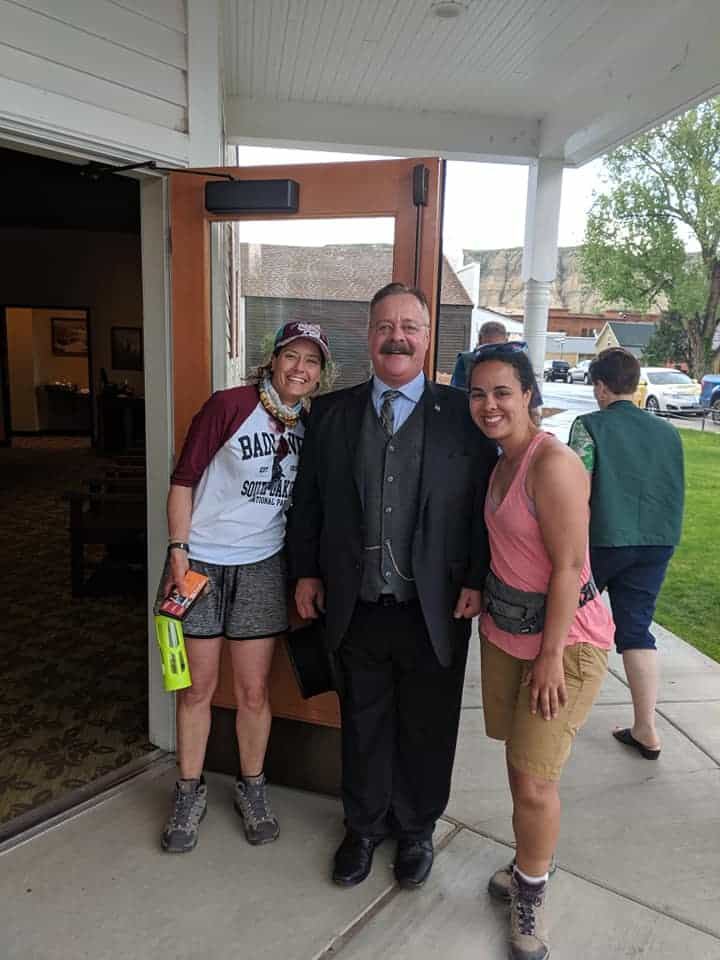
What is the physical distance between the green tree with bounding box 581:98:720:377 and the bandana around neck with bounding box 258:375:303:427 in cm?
1736

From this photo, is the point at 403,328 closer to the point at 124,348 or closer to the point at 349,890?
the point at 349,890

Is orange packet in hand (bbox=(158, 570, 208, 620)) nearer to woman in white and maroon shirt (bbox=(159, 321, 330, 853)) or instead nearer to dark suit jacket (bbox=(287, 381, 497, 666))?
woman in white and maroon shirt (bbox=(159, 321, 330, 853))

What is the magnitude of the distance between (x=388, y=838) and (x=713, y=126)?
18.4m

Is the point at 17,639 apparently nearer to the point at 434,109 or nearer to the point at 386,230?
the point at 386,230

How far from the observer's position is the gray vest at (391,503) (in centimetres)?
202

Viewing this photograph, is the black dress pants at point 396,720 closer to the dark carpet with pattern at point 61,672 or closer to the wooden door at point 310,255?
the wooden door at point 310,255

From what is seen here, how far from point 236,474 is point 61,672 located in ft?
6.74


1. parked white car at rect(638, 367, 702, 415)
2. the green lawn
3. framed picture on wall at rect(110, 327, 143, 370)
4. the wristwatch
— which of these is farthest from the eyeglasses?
parked white car at rect(638, 367, 702, 415)

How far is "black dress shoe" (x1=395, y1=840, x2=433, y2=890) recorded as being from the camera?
7.12ft

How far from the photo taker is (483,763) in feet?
9.55

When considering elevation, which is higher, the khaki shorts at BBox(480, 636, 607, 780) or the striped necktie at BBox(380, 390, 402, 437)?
the striped necktie at BBox(380, 390, 402, 437)

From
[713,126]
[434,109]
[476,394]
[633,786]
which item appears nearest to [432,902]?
[633,786]

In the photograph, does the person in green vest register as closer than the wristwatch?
No

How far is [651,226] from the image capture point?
17.9m
